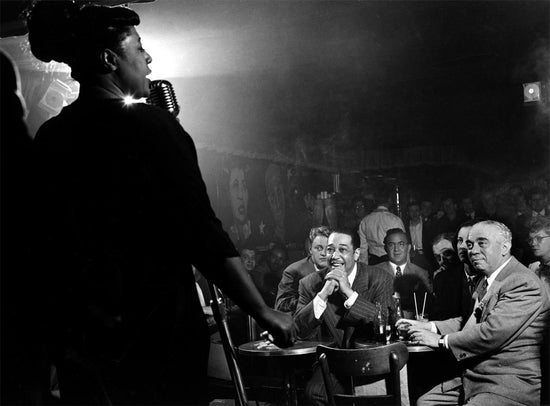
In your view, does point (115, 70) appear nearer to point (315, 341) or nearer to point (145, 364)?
point (145, 364)

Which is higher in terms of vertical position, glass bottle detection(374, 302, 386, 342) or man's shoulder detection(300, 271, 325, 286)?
man's shoulder detection(300, 271, 325, 286)

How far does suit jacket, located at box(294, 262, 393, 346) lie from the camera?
497 cm

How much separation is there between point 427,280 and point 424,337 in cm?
212

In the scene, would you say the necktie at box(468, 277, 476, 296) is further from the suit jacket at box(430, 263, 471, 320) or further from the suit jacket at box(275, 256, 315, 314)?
the suit jacket at box(275, 256, 315, 314)

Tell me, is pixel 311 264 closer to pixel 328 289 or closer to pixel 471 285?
pixel 328 289

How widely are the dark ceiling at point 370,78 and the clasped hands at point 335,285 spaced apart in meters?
4.57

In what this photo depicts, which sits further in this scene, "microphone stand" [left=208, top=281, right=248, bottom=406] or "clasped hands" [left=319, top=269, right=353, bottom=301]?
"clasped hands" [left=319, top=269, right=353, bottom=301]

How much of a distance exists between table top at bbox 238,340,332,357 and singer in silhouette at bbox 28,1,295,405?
344 cm

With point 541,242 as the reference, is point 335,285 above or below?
below

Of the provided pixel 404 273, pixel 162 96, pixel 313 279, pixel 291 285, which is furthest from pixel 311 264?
pixel 162 96

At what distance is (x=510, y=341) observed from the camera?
12.4 feet

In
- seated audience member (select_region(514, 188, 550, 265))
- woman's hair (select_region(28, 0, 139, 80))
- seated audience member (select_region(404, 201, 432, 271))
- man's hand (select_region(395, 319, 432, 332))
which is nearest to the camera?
woman's hair (select_region(28, 0, 139, 80))

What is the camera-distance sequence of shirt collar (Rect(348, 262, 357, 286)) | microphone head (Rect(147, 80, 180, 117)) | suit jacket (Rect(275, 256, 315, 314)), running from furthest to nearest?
suit jacket (Rect(275, 256, 315, 314))
shirt collar (Rect(348, 262, 357, 286))
microphone head (Rect(147, 80, 180, 117))

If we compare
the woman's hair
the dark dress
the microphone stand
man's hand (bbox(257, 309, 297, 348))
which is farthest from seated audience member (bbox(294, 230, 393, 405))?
the woman's hair
